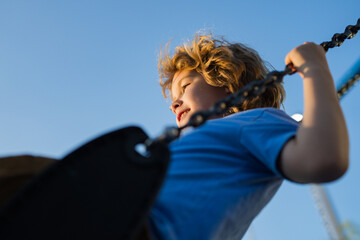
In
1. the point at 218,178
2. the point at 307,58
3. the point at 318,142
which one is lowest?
the point at 218,178

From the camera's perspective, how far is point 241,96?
0.77 metres

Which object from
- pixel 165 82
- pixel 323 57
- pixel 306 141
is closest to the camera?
pixel 306 141

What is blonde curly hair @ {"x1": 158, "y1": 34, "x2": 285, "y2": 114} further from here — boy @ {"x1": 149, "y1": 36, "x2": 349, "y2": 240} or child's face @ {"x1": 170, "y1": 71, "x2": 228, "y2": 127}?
boy @ {"x1": 149, "y1": 36, "x2": 349, "y2": 240}

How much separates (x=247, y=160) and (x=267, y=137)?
3.0 inches

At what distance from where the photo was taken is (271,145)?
827mm

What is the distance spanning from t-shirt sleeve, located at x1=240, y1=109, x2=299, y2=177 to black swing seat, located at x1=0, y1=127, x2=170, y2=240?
30 centimetres

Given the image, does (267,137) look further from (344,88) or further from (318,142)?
(344,88)

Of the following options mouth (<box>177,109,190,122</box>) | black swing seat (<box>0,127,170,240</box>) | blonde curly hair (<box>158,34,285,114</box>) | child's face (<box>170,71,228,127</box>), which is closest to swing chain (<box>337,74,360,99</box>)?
blonde curly hair (<box>158,34,285,114</box>)

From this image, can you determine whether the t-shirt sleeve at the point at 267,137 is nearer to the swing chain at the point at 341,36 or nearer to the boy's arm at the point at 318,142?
the boy's arm at the point at 318,142

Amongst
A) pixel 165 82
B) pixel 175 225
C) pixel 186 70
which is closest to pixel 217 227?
pixel 175 225

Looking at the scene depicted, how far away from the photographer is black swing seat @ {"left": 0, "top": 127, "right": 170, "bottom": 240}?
1.86 feet

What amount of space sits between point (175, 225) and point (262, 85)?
35 cm

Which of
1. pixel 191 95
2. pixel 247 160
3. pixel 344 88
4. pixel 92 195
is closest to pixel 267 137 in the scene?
pixel 247 160

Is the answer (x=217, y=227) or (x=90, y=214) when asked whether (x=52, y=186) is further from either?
(x=217, y=227)
